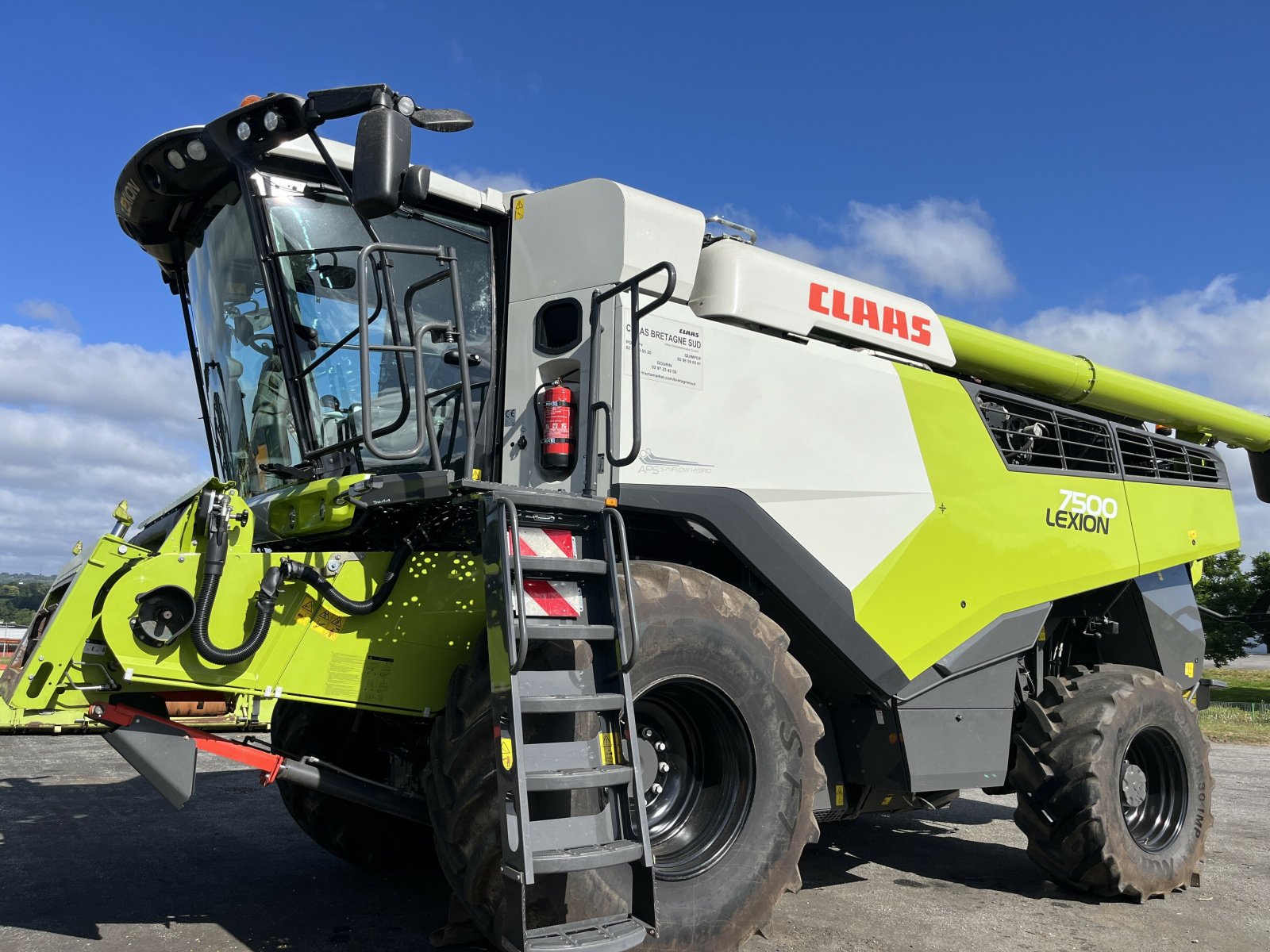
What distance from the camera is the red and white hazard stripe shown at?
140 inches

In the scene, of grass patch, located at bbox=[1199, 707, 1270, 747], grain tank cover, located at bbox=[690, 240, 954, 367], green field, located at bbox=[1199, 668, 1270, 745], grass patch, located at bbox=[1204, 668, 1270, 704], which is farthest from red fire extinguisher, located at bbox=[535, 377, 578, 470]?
grass patch, located at bbox=[1204, 668, 1270, 704]

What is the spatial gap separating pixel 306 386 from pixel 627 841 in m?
2.35

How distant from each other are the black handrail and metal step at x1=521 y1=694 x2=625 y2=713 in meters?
0.90

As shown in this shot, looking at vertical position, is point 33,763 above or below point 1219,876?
above

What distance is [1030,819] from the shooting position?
5512 millimetres

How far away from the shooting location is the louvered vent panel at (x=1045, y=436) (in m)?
5.74

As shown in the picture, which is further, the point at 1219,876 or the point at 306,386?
the point at 1219,876

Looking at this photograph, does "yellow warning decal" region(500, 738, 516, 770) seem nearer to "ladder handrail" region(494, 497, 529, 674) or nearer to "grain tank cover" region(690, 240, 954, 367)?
"ladder handrail" region(494, 497, 529, 674)

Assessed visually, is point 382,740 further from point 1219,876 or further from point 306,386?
point 1219,876

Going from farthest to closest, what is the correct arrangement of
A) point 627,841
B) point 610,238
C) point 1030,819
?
point 1030,819 < point 610,238 < point 627,841

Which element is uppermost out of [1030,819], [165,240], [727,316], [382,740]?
[165,240]

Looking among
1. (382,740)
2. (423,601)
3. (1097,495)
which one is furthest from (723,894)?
(1097,495)

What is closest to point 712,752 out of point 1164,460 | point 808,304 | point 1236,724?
point 808,304

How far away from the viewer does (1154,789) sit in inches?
241
